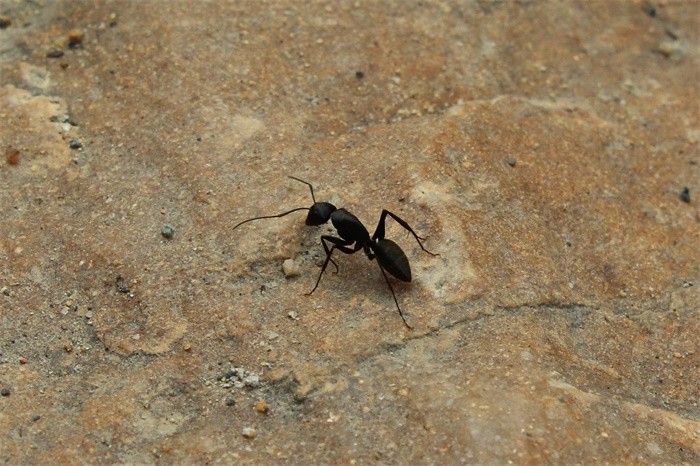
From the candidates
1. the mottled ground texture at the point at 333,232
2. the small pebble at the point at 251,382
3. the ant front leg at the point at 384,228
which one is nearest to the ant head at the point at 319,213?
the mottled ground texture at the point at 333,232

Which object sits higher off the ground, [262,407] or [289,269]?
[289,269]

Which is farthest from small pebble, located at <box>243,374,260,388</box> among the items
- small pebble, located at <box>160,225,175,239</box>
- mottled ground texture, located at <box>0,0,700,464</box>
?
small pebble, located at <box>160,225,175,239</box>

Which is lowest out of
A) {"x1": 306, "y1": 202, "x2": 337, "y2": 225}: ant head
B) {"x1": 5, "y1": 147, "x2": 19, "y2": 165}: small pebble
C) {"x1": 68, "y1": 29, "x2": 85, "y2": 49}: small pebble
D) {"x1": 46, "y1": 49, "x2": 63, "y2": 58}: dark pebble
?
{"x1": 5, "y1": 147, "x2": 19, "y2": 165}: small pebble

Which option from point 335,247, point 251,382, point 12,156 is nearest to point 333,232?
point 335,247

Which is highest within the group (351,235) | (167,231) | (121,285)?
(351,235)

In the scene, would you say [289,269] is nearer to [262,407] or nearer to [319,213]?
[319,213]

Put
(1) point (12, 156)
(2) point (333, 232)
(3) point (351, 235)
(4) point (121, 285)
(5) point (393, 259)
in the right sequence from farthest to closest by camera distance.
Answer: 1. (1) point (12, 156)
2. (2) point (333, 232)
3. (3) point (351, 235)
4. (4) point (121, 285)
5. (5) point (393, 259)

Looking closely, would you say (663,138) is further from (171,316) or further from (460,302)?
(171,316)

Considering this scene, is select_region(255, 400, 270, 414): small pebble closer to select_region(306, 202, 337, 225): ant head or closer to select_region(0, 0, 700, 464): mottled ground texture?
select_region(0, 0, 700, 464): mottled ground texture

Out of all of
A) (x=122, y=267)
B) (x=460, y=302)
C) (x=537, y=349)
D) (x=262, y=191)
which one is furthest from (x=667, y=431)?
(x=122, y=267)
